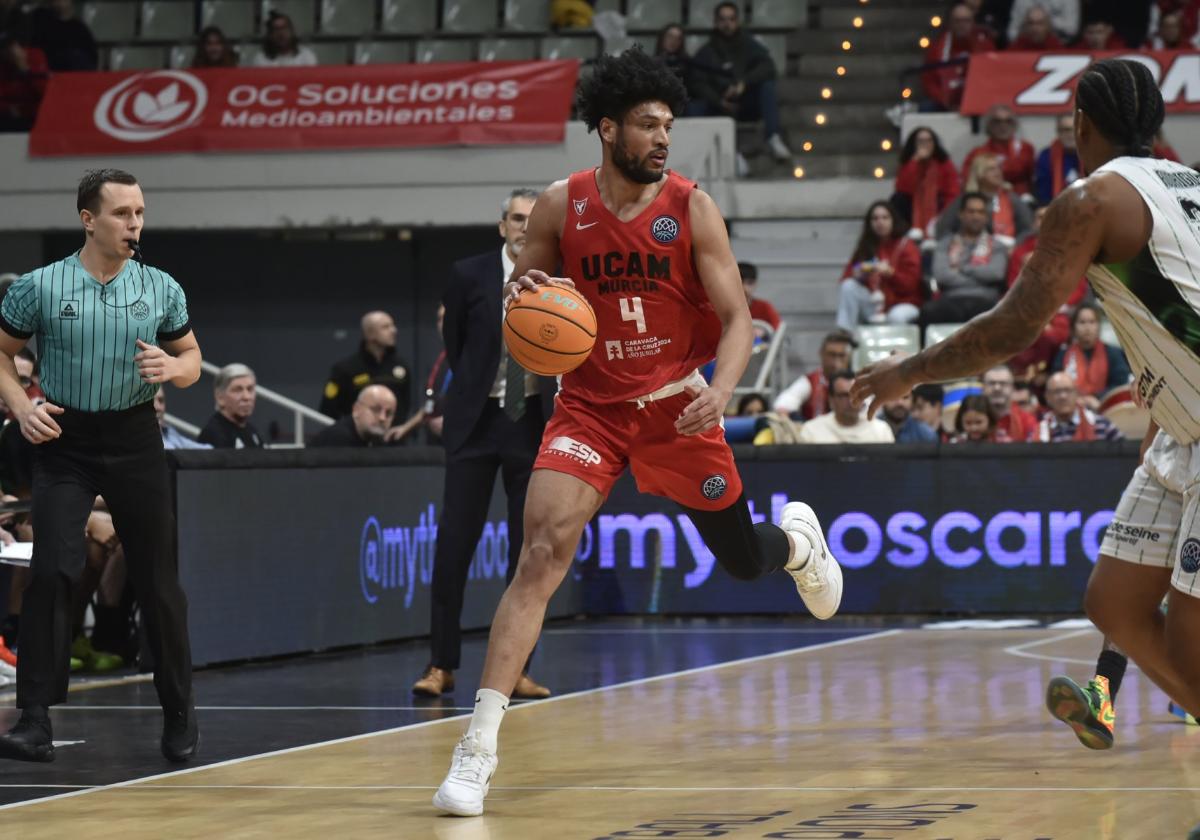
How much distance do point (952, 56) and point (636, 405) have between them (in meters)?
14.1

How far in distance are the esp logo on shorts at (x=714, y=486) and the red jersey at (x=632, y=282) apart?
0.35m

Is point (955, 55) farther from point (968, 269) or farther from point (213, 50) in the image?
point (213, 50)

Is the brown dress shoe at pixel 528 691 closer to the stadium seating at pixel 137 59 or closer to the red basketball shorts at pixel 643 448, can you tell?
the red basketball shorts at pixel 643 448

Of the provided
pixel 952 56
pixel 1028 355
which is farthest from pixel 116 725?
pixel 952 56

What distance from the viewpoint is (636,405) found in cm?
639

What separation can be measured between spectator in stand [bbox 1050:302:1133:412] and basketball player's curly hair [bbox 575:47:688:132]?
9714 millimetres

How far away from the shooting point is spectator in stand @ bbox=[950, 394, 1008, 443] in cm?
1379

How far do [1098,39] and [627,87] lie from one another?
13780 mm

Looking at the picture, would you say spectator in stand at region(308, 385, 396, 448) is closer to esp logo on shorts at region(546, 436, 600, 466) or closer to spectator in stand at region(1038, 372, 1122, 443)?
spectator in stand at region(1038, 372, 1122, 443)

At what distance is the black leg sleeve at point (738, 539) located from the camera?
665cm

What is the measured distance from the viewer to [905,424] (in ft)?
47.0

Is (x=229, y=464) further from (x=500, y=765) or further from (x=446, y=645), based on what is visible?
(x=500, y=765)

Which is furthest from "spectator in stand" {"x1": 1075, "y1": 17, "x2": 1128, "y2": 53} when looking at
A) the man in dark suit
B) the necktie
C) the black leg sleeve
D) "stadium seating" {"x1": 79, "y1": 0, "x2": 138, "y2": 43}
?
the black leg sleeve

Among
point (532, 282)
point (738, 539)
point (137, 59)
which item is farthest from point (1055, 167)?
point (532, 282)
